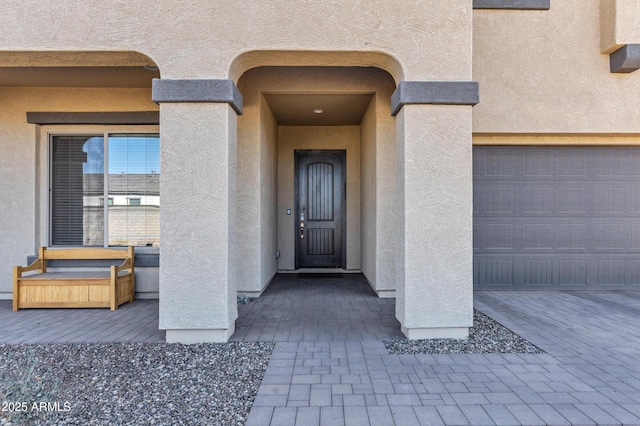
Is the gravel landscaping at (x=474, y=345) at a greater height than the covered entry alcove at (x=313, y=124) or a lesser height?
lesser

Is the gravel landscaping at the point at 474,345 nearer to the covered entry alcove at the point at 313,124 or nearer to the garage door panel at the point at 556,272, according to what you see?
the covered entry alcove at the point at 313,124

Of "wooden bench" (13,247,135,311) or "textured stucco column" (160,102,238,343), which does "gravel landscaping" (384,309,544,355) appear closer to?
"textured stucco column" (160,102,238,343)

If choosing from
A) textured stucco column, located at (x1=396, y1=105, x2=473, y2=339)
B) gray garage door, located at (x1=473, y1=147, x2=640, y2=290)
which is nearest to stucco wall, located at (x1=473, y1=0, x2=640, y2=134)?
gray garage door, located at (x1=473, y1=147, x2=640, y2=290)

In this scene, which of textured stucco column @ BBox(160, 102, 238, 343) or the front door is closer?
textured stucco column @ BBox(160, 102, 238, 343)

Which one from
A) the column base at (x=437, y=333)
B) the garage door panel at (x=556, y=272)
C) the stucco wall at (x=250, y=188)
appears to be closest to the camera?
the column base at (x=437, y=333)

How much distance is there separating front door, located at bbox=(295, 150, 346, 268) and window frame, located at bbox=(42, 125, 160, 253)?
2.89 m

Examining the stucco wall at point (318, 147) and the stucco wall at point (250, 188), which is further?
the stucco wall at point (318, 147)

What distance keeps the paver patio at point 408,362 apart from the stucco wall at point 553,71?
8.79 ft

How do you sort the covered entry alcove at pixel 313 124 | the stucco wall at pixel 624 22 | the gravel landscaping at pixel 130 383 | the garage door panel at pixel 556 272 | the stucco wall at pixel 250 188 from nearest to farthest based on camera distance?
the gravel landscaping at pixel 130 383 < the stucco wall at pixel 624 22 < the covered entry alcove at pixel 313 124 < the stucco wall at pixel 250 188 < the garage door panel at pixel 556 272

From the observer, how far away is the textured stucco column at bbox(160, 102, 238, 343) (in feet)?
11.1

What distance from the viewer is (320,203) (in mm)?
7395

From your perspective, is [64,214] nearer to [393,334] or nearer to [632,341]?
[393,334]

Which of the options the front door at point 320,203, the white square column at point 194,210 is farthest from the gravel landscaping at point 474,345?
the front door at point 320,203

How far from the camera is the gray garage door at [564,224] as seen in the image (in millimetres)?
5660
